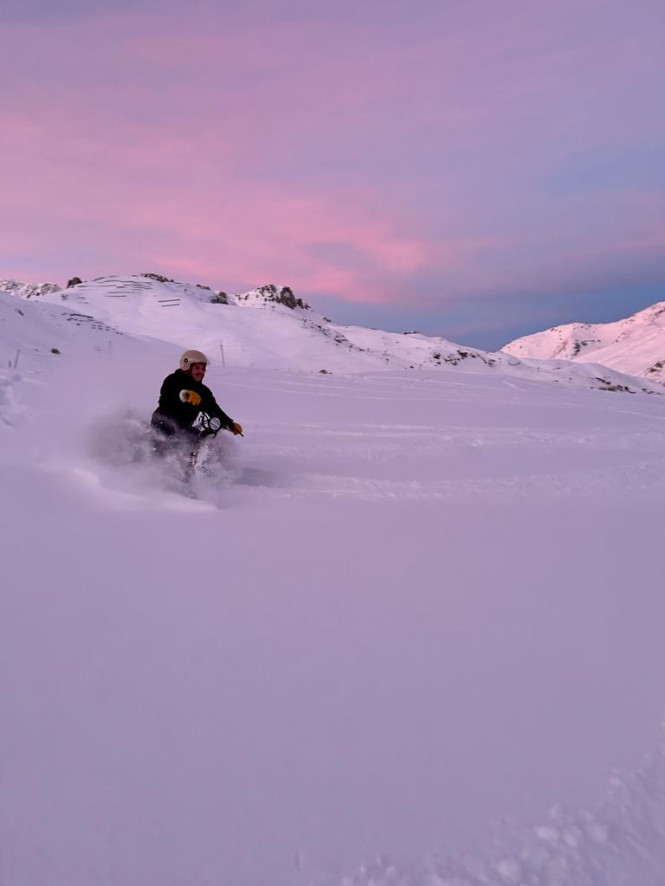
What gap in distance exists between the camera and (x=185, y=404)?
680cm

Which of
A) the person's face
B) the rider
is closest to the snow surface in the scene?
the rider

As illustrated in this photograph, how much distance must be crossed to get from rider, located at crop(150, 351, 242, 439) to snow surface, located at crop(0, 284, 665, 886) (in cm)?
60

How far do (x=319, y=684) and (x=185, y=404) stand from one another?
4591 millimetres

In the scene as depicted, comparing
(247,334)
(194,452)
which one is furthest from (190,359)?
(247,334)

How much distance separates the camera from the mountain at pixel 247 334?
1521 inches

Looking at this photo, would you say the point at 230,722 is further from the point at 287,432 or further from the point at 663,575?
the point at 287,432

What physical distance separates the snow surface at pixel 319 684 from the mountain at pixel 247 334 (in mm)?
24727

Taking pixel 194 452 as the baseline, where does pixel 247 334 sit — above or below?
above

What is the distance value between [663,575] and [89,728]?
14.2 ft

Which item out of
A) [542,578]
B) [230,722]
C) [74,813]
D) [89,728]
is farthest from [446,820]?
[542,578]

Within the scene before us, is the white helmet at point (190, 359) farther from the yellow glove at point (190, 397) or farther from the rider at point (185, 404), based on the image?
the yellow glove at point (190, 397)

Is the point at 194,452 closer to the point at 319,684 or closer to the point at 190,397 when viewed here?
the point at 190,397

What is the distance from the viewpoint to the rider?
265 inches

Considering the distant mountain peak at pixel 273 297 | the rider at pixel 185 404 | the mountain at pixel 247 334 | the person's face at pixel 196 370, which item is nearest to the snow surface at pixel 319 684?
the rider at pixel 185 404
